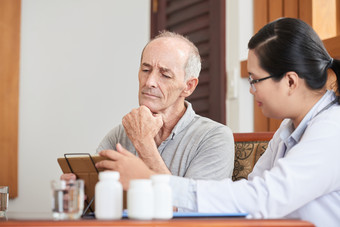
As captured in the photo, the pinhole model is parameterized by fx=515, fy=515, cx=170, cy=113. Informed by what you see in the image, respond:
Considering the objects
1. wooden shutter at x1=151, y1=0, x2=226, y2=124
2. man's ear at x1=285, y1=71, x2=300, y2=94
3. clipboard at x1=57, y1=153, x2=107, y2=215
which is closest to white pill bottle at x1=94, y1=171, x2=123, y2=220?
clipboard at x1=57, y1=153, x2=107, y2=215

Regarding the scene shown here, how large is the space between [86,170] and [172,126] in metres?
0.81

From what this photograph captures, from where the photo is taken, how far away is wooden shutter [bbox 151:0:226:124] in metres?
3.29

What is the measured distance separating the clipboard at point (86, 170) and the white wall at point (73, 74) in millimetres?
1894

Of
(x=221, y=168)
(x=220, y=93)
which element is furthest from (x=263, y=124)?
(x=221, y=168)

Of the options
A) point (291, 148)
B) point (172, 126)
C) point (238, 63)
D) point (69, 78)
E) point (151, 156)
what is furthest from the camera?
point (69, 78)

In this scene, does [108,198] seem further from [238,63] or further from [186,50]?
[238,63]

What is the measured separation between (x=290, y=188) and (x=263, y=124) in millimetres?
1874

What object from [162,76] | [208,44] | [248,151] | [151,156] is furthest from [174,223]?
[208,44]

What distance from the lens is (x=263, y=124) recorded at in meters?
3.05

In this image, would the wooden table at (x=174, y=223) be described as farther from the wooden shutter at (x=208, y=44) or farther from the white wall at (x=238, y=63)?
the wooden shutter at (x=208, y=44)

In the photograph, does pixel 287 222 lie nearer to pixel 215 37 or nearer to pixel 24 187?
pixel 215 37

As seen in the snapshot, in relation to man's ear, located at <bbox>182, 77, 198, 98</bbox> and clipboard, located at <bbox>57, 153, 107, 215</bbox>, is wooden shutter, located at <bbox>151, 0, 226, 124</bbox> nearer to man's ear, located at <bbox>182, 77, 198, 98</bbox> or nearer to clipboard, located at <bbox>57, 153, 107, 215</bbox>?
man's ear, located at <bbox>182, 77, 198, 98</bbox>

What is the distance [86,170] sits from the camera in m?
1.42

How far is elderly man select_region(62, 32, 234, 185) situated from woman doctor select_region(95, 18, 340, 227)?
0.28 meters
